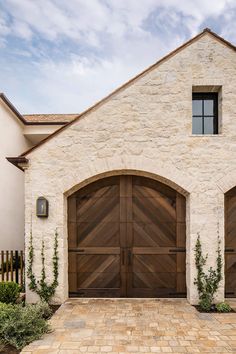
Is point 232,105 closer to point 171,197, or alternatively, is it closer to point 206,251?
point 171,197

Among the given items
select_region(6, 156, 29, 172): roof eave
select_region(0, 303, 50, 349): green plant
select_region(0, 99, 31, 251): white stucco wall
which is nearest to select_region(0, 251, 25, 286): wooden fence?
select_region(0, 303, 50, 349): green plant

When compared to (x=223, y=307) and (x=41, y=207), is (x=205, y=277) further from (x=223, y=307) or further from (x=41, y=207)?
(x=41, y=207)

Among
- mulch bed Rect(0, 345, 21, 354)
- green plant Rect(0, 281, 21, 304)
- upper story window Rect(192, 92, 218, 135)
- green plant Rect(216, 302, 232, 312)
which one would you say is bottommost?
green plant Rect(216, 302, 232, 312)

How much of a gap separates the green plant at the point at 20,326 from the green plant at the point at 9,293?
3.43 ft

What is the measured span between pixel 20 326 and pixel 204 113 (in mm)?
6047

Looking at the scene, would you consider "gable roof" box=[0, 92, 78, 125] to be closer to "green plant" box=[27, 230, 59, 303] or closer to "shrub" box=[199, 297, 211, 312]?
"green plant" box=[27, 230, 59, 303]

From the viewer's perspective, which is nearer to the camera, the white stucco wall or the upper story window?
the upper story window

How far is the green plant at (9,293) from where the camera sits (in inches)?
223

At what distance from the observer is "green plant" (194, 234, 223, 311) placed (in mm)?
5762

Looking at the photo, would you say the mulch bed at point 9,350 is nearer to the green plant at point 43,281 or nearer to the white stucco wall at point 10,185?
the green plant at point 43,281

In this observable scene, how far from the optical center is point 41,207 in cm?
596

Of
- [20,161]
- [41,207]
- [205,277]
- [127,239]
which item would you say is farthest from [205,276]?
[20,161]

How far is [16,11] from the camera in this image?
7.68 m

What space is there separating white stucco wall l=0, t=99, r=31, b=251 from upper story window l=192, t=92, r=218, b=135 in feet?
22.5
